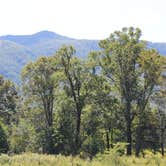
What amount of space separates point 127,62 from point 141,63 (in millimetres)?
1962

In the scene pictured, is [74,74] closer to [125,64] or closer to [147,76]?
[125,64]

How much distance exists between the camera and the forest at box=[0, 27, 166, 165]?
136 feet

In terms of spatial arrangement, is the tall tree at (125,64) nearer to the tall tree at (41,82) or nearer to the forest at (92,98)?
the forest at (92,98)

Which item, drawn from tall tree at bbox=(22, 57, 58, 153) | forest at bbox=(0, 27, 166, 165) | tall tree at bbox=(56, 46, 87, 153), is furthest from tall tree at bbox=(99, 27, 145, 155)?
tall tree at bbox=(22, 57, 58, 153)

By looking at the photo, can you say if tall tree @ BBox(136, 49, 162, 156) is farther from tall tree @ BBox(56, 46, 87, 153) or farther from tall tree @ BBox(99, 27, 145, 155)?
tall tree @ BBox(56, 46, 87, 153)

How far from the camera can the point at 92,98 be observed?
4400 cm

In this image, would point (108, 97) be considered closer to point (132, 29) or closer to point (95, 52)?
point (95, 52)

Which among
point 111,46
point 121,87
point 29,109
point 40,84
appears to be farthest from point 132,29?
point 29,109

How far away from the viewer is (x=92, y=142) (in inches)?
1870

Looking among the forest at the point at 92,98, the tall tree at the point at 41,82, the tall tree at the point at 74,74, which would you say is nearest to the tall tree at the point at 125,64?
the forest at the point at 92,98

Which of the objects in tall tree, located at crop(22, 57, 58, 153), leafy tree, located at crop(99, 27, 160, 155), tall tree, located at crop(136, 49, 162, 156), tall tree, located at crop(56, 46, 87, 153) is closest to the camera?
tall tree, located at crop(136, 49, 162, 156)

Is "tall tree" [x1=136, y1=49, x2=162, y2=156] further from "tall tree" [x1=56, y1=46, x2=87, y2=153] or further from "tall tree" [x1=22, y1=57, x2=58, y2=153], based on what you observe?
"tall tree" [x1=22, y1=57, x2=58, y2=153]

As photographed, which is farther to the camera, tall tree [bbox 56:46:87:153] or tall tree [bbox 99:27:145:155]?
tall tree [bbox 56:46:87:153]

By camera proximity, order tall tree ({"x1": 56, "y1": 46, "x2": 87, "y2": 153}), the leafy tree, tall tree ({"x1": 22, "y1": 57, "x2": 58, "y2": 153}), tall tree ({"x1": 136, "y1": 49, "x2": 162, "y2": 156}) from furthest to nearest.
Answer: tall tree ({"x1": 22, "y1": 57, "x2": 58, "y2": 153}), tall tree ({"x1": 56, "y1": 46, "x2": 87, "y2": 153}), the leafy tree, tall tree ({"x1": 136, "y1": 49, "x2": 162, "y2": 156})
